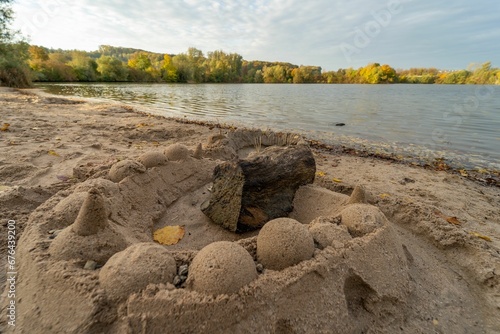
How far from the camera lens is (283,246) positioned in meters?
1.96

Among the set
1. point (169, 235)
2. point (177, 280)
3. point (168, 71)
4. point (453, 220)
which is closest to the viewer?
point (177, 280)

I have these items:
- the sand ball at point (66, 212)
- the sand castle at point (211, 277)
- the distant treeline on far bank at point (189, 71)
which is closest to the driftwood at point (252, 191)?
the sand castle at point (211, 277)

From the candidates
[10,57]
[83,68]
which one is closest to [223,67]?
[83,68]

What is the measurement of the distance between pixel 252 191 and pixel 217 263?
1656mm

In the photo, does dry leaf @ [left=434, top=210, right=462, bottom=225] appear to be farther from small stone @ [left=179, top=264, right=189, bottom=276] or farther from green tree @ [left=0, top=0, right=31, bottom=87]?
green tree @ [left=0, top=0, right=31, bottom=87]

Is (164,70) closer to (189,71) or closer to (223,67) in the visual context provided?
(189,71)

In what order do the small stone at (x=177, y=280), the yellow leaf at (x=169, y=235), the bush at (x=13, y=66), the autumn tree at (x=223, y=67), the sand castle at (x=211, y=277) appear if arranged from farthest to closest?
the autumn tree at (x=223, y=67) < the bush at (x=13, y=66) < the yellow leaf at (x=169, y=235) < the small stone at (x=177, y=280) < the sand castle at (x=211, y=277)

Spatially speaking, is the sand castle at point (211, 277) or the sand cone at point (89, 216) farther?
the sand cone at point (89, 216)

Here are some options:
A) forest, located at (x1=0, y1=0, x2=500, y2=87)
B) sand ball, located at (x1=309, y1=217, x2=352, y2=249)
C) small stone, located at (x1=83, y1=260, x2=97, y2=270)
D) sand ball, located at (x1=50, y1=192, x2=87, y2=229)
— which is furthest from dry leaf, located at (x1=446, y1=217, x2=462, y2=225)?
forest, located at (x1=0, y1=0, x2=500, y2=87)

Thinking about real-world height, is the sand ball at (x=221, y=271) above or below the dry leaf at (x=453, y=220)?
above

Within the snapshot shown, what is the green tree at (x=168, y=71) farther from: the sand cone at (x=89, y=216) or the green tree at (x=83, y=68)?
the sand cone at (x=89, y=216)

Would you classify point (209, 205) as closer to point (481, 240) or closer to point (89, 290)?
point (89, 290)

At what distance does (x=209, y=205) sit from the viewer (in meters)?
3.44

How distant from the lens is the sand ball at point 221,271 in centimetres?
164
